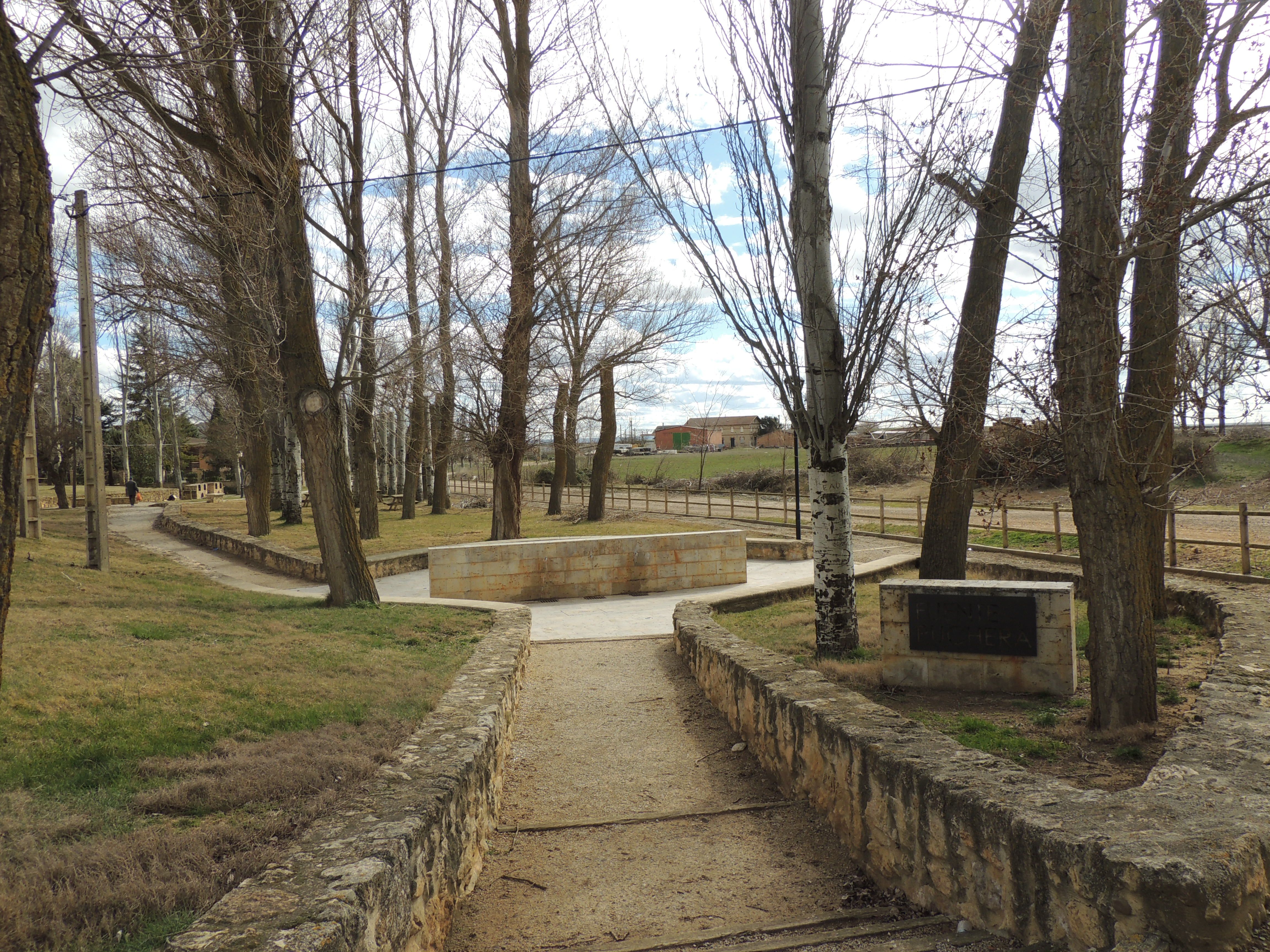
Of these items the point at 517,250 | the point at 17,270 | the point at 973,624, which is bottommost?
the point at 973,624

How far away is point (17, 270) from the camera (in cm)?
277

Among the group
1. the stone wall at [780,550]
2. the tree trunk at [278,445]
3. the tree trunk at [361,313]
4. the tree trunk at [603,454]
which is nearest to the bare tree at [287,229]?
the tree trunk at [361,313]

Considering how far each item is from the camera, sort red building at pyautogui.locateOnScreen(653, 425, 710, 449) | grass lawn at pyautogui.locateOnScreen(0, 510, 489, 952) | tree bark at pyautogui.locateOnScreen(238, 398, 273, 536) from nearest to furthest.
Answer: grass lawn at pyautogui.locateOnScreen(0, 510, 489, 952), tree bark at pyautogui.locateOnScreen(238, 398, 273, 536), red building at pyautogui.locateOnScreen(653, 425, 710, 449)

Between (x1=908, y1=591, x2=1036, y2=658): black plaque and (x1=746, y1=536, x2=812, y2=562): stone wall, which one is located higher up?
(x1=908, y1=591, x2=1036, y2=658): black plaque

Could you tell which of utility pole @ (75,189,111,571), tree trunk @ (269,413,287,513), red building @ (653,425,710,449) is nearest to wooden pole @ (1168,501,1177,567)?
utility pole @ (75,189,111,571)

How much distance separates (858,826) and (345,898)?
2391 mm

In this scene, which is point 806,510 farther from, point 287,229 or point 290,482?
point 287,229

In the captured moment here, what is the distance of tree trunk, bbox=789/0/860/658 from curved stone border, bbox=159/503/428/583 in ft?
22.7

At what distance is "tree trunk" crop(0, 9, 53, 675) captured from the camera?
2.73 metres

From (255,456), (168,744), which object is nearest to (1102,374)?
(168,744)

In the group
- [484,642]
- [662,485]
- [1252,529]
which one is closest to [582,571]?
[484,642]

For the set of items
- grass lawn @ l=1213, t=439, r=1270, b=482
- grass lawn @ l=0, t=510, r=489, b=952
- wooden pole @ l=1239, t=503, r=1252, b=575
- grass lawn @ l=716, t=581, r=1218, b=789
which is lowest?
grass lawn @ l=716, t=581, r=1218, b=789

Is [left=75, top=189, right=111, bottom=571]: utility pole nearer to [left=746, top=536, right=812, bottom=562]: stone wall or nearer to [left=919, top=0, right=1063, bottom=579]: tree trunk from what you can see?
[left=746, top=536, right=812, bottom=562]: stone wall

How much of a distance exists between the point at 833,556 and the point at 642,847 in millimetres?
3214
